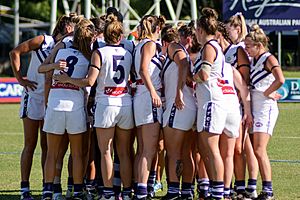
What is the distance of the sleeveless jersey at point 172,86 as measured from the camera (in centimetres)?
1035

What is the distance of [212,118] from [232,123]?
1.04 feet

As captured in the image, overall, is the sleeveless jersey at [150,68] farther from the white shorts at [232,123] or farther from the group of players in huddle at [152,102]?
the white shorts at [232,123]

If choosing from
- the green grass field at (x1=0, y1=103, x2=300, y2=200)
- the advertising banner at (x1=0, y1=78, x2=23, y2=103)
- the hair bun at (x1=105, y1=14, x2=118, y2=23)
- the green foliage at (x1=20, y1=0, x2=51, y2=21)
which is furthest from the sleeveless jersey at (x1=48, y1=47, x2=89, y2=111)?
the green foliage at (x1=20, y1=0, x2=51, y2=21)

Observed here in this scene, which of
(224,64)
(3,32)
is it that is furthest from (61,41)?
(3,32)

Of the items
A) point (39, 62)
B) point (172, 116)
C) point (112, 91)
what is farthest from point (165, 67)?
point (39, 62)

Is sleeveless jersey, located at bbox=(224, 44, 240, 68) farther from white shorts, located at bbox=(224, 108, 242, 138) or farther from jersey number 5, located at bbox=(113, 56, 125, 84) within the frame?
jersey number 5, located at bbox=(113, 56, 125, 84)

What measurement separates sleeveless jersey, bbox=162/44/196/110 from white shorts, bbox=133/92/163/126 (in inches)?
8.6

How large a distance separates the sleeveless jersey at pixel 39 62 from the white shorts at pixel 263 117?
2.65 metres

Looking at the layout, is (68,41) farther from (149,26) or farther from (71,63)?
(149,26)

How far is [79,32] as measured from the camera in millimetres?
10164

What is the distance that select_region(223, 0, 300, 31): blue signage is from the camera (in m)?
32.0

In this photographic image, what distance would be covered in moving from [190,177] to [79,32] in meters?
2.24

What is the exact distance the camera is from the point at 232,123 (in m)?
10.1

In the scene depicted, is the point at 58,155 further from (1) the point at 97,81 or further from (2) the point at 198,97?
(2) the point at 198,97
